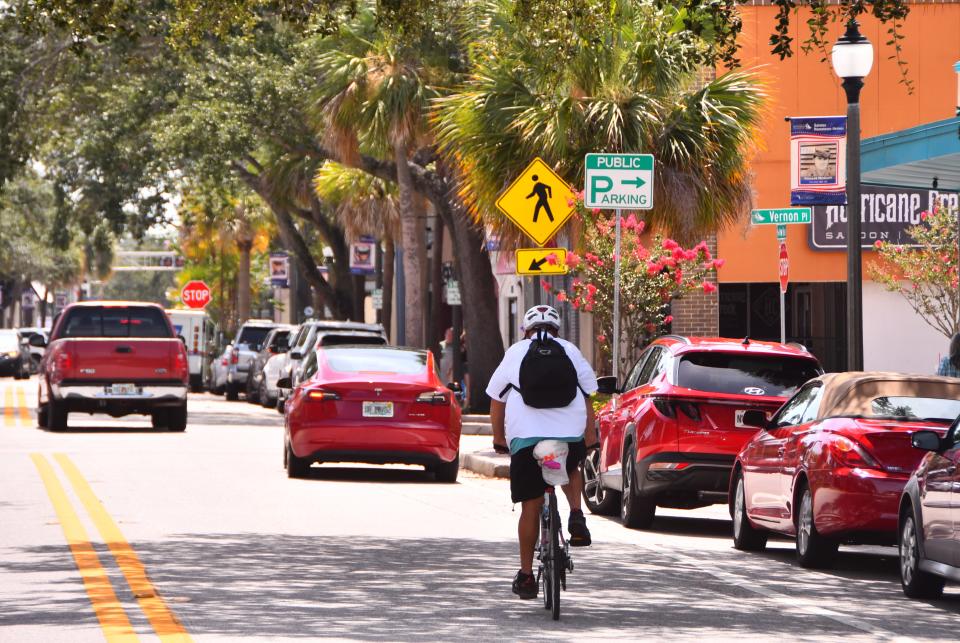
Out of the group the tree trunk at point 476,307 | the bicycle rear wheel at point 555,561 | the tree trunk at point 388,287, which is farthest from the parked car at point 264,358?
the bicycle rear wheel at point 555,561

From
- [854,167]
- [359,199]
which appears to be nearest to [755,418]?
[854,167]

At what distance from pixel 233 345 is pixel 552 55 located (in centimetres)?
3051

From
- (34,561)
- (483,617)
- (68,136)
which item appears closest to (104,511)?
(34,561)

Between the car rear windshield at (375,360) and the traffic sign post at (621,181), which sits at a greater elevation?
the traffic sign post at (621,181)

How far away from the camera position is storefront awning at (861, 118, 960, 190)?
1867cm

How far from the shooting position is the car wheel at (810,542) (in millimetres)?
12789

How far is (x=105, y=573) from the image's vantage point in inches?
462

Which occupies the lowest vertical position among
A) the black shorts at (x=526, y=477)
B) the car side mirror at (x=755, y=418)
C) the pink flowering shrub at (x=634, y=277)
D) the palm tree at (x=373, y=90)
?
the black shorts at (x=526, y=477)

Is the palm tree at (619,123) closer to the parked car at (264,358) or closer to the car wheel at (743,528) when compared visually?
the parked car at (264,358)


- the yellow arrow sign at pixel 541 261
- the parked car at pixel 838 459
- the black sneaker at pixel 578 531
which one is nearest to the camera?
the black sneaker at pixel 578 531

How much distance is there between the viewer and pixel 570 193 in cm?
2186

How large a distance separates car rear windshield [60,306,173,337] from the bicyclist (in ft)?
62.0

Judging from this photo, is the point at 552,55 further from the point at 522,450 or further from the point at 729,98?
the point at 729,98

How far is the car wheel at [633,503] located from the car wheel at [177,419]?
14.5 metres
